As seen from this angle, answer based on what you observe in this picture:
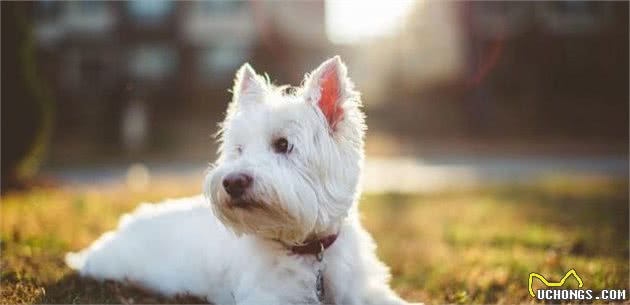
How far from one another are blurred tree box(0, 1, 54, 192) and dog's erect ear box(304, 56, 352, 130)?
7968mm

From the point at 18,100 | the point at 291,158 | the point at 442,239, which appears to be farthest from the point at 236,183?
the point at 18,100

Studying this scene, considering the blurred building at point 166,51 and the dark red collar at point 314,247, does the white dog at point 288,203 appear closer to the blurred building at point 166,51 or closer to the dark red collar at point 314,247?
the dark red collar at point 314,247

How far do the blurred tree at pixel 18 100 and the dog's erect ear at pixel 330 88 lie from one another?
797 centimetres

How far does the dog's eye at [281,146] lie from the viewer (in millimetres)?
4223

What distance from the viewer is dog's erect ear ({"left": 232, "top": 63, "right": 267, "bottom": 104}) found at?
4570mm

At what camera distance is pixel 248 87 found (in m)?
Answer: 4.64

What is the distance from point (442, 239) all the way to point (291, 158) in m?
4.55

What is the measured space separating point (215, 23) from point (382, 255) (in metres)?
29.8

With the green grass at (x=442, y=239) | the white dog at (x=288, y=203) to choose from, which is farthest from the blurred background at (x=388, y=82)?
the white dog at (x=288, y=203)

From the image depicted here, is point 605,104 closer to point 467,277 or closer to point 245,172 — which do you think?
point 467,277

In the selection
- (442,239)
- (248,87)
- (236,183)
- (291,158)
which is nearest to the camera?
(236,183)

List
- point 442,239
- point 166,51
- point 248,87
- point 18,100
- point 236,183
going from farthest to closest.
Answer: point 166,51 → point 18,100 → point 442,239 → point 248,87 → point 236,183

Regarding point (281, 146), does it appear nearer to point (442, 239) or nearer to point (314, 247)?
point (314, 247)

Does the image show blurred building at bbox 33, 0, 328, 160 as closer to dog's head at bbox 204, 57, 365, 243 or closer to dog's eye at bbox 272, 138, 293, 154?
dog's head at bbox 204, 57, 365, 243
